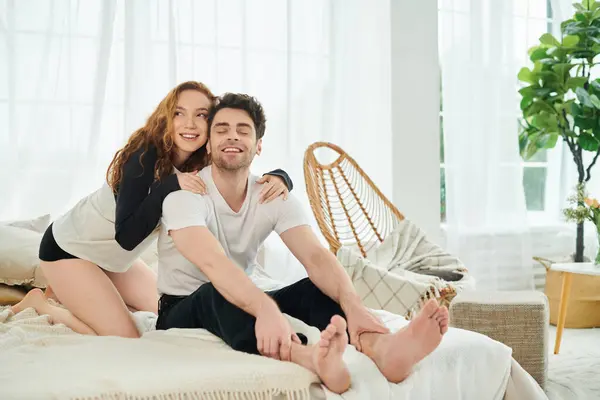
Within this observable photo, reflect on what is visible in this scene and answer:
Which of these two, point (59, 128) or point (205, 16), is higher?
point (205, 16)

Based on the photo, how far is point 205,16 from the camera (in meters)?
3.78

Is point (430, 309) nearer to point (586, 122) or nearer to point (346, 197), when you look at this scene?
point (346, 197)

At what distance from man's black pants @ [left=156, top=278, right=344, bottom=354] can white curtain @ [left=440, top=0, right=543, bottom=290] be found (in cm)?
265

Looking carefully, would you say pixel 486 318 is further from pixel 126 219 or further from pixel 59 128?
pixel 59 128

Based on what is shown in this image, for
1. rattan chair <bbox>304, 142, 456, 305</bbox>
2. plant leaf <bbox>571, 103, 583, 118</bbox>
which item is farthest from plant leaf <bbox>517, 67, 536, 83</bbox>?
rattan chair <bbox>304, 142, 456, 305</bbox>

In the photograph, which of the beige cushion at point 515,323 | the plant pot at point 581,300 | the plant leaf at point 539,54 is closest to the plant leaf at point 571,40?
the plant leaf at point 539,54

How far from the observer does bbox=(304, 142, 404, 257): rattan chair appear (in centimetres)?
351

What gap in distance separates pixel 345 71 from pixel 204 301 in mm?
2519

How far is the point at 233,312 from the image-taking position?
180cm

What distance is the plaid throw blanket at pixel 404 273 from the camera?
107 inches

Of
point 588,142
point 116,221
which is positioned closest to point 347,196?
point 588,142

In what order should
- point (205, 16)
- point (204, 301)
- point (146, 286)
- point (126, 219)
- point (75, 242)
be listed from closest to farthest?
point (204, 301) → point (126, 219) → point (75, 242) → point (146, 286) → point (205, 16)

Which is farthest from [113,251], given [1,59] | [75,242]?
[1,59]

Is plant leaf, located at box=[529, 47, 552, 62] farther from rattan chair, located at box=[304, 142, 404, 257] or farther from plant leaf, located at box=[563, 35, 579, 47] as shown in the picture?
rattan chair, located at box=[304, 142, 404, 257]
